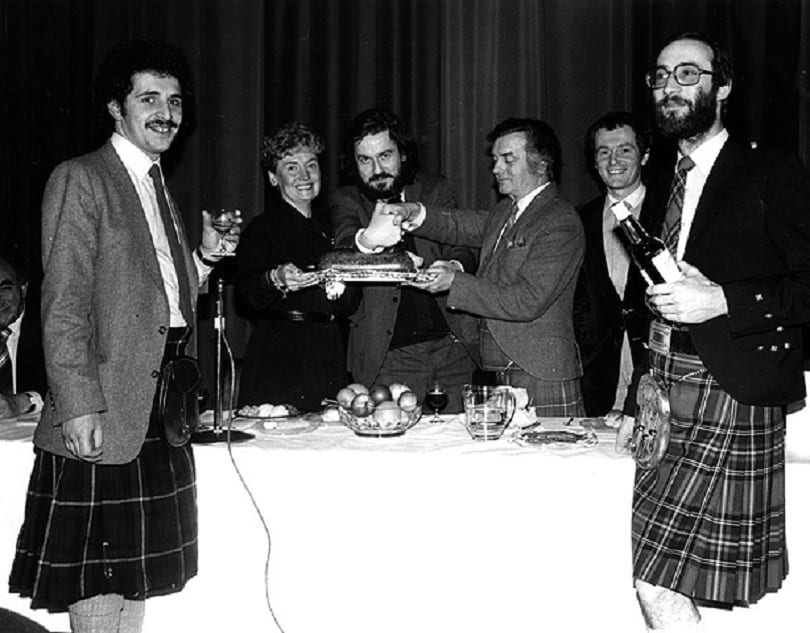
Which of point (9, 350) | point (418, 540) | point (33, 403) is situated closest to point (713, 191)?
point (418, 540)

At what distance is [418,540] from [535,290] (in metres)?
1.03

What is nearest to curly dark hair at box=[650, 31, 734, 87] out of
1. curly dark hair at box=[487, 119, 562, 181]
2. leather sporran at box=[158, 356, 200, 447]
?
curly dark hair at box=[487, 119, 562, 181]

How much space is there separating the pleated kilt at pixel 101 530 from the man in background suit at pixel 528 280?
117 centimetres

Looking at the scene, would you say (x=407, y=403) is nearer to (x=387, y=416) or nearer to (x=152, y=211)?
(x=387, y=416)

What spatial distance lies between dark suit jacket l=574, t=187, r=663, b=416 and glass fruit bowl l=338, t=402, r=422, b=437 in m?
1.29

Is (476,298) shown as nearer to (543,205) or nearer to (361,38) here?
(543,205)

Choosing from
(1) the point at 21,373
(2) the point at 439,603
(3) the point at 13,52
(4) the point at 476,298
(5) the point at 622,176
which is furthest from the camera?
(3) the point at 13,52

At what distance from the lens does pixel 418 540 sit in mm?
2592

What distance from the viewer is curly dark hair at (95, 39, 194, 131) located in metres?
2.47

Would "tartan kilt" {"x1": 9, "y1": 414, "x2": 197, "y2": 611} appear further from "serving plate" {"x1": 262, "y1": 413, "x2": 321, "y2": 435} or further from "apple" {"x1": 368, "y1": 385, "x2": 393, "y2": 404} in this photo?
"apple" {"x1": 368, "y1": 385, "x2": 393, "y2": 404}

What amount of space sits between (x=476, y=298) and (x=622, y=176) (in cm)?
103

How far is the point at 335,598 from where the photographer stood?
2.61 m

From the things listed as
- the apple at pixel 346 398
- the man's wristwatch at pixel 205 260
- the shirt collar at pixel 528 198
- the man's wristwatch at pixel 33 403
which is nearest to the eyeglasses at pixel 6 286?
the man's wristwatch at pixel 33 403

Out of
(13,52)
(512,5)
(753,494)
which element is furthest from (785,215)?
(13,52)
